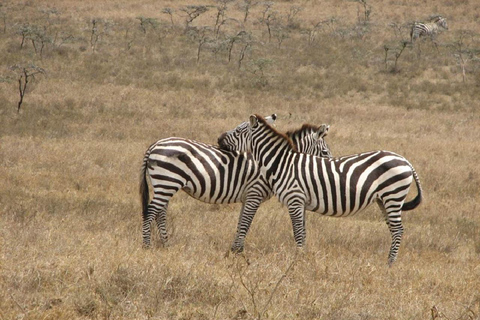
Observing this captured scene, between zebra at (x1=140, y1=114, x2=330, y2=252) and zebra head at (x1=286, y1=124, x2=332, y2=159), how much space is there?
117 centimetres

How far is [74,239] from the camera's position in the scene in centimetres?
734

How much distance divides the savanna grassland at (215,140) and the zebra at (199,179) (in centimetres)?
51

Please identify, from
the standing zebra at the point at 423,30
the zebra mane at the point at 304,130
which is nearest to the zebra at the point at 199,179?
the zebra mane at the point at 304,130

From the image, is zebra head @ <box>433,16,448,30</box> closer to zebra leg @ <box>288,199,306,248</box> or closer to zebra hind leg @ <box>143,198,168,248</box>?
zebra leg @ <box>288,199,306,248</box>

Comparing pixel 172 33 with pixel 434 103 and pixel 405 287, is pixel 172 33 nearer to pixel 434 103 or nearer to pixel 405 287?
pixel 434 103

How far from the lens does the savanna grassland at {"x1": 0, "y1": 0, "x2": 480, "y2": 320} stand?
5.55m

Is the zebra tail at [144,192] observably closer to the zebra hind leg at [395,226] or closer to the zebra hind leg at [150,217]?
the zebra hind leg at [150,217]

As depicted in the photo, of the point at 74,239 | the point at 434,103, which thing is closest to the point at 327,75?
the point at 434,103

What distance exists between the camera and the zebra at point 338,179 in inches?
332

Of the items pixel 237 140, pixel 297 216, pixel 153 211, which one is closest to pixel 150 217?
pixel 153 211

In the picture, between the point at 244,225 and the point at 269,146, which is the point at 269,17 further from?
the point at 244,225

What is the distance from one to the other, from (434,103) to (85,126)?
1429cm

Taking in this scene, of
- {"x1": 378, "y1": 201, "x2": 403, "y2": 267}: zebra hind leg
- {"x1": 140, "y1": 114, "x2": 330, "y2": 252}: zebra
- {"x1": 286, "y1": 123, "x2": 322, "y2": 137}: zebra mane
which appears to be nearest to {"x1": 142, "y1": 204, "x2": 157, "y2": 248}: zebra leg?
{"x1": 140, "y1": 114, "x2": 330, "y2": 252}: zebra

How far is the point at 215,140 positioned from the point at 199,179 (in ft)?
29.7
